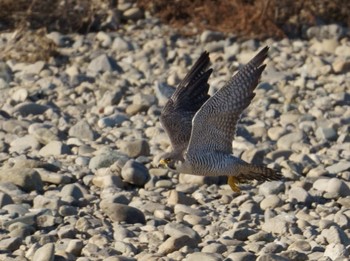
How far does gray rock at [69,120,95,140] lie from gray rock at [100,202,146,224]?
2.46 m

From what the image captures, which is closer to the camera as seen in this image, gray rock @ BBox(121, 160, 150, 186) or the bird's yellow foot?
the bird's yellow foot

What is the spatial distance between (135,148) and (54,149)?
2.50 ft

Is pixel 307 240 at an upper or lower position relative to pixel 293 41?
lower

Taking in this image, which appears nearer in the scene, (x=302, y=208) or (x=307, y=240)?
(x=307, y=240)

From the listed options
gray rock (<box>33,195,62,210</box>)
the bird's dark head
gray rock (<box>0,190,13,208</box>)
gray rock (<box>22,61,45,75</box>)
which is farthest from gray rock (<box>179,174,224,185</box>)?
gray rock (<box>22,61,45,75</box>)

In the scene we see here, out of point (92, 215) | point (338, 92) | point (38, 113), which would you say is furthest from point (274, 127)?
point (92, 215)

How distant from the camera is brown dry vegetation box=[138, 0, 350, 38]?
52.2 feet

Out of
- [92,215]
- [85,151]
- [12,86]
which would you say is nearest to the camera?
[92,215]

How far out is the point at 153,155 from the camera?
36.9 feet

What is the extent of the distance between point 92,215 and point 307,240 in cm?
174

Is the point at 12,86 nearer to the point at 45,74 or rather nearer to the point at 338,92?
the point at 45,74

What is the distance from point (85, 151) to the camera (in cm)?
1126

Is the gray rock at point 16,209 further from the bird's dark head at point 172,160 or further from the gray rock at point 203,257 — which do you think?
the gray rock at point 203,257

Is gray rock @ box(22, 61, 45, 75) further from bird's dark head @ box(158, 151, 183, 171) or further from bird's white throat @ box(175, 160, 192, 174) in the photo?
bird's white throat @ box(175, 160, 192, 174)
